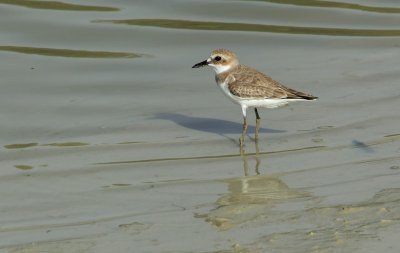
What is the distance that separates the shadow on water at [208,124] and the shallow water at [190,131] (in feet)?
0.08

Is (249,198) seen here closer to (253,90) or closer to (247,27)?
(253,90)

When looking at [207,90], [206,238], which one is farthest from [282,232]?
[207,90]

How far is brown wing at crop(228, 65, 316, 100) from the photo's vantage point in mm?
10875

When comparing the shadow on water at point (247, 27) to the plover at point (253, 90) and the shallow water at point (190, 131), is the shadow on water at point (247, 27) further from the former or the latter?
the plover at point (253, 90)

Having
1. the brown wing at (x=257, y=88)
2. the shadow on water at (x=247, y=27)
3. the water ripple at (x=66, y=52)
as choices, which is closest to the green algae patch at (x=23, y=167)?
the brown wing at (x=257, y=88)

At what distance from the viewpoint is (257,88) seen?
11.1 metres

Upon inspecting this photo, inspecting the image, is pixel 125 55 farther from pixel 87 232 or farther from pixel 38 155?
pixel 87 232

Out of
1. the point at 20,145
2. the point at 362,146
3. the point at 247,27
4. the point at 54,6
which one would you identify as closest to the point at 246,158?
the point at 362,146

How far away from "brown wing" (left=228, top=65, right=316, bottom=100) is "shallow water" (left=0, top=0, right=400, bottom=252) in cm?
49

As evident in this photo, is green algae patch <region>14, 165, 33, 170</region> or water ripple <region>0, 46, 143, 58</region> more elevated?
water ripple <region>0, 46, 143, 58</region>

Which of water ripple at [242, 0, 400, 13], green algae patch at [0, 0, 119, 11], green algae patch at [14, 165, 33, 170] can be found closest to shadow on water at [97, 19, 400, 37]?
green algae patch at [0, 0, 119, 11]

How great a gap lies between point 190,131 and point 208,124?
1.13ft

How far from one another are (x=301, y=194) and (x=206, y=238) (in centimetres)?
153

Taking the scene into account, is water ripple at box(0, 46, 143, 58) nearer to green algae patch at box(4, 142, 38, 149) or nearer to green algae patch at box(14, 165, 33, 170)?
green algae patch at box(4, 142, 38, 149)
